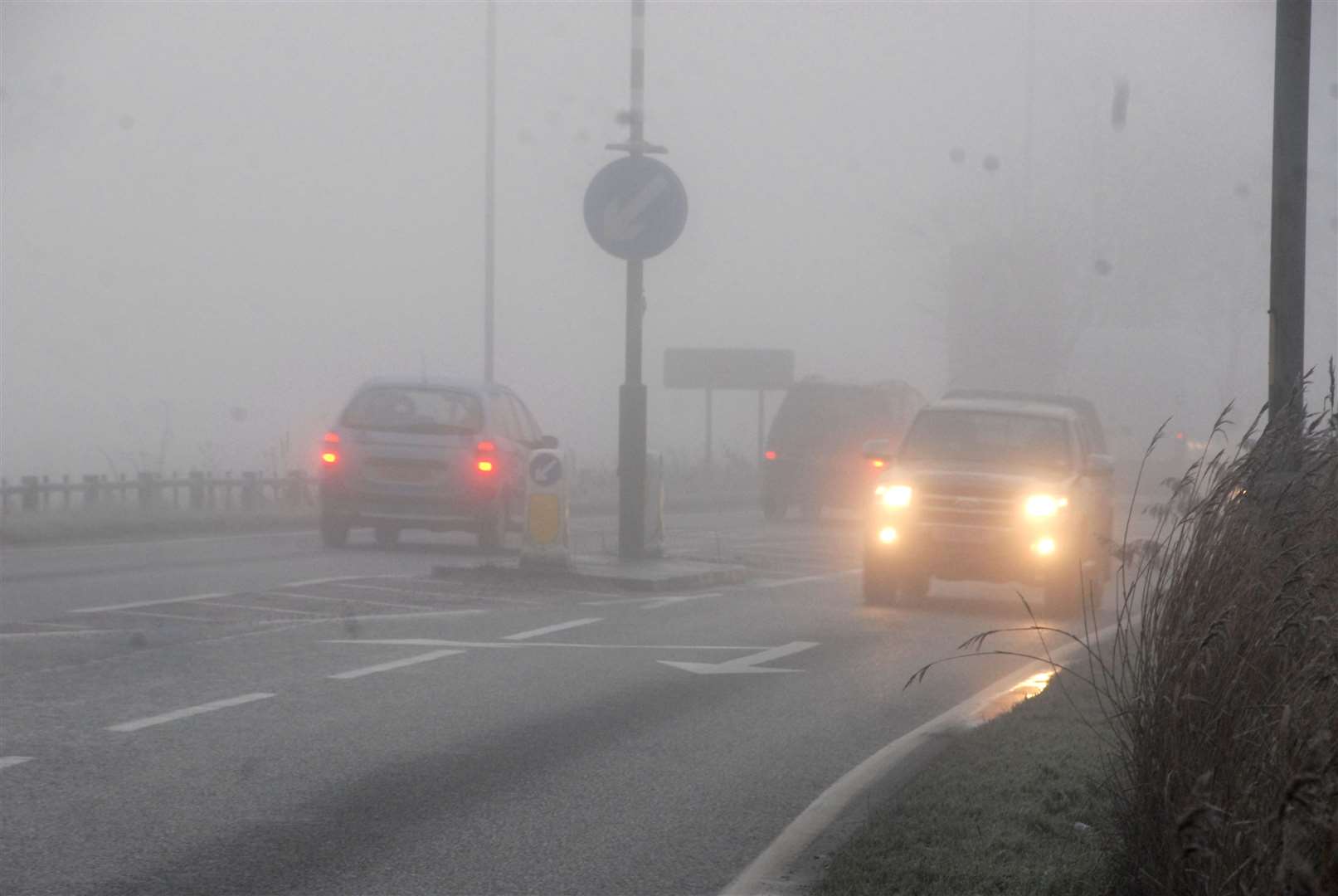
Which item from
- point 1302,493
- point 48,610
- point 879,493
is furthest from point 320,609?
point 1302,493

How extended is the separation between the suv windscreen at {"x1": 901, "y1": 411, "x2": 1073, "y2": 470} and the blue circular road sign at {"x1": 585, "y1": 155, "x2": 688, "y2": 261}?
2919mm

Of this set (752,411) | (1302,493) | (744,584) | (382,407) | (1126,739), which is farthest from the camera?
(752,411)

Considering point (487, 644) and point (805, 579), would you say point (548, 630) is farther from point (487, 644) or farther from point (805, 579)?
point (805, 579)

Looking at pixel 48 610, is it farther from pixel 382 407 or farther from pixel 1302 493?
pixel 1302 493

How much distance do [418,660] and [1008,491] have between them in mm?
6074

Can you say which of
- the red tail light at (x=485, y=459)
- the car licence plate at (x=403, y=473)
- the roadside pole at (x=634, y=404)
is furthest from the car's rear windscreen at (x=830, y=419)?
the roadside pole at (x=634, y=404)

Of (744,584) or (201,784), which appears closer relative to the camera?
(201,784)

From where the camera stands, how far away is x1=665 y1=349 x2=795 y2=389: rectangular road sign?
51094 millimetres

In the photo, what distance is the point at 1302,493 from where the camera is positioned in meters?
6.80

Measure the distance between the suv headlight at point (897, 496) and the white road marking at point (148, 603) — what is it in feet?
17.8

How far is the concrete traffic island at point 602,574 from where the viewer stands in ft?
56.3

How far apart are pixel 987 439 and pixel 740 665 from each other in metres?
5.86

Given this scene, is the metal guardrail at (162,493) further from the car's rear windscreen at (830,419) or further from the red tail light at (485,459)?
the red tail light at (485,459)

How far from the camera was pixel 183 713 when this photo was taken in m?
9.42
